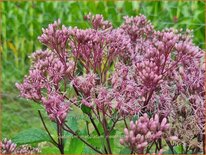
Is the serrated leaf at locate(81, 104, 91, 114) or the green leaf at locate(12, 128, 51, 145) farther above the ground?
the serrated leaf at locate(81, 104, 91, 114)

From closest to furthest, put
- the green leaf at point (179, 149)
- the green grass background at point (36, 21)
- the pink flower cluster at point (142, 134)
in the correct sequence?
the pink flower cluster at point (142, 134)
the green leaf at point (179, 149)
the green grass background at point (36, 21)

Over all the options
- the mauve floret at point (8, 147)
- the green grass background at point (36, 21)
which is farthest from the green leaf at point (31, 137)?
the green grass background at point (36, 21)

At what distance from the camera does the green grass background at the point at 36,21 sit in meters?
2.51

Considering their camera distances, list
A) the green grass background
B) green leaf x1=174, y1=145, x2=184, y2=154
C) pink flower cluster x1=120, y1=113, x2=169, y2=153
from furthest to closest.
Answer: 1. the green grass background
2. green leaf x1=174, y1=145, x2=184, y2=154
3. pink flower cluster x1=120, y1=113, x2=169, y2=153

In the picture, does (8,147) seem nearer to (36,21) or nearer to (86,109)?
(86,109)

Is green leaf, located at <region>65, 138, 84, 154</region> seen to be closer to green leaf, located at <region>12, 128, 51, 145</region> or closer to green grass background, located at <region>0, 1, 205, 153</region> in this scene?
green leaf, located at <region>12, 128, 51, 145</region>

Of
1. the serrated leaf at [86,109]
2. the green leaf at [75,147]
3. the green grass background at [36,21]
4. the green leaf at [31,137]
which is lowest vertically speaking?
the green leaf at [75,147]

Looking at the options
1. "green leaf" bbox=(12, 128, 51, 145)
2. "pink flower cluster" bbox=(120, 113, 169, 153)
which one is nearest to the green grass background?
"green leaf" bbox=(12, 128, 51, 145)

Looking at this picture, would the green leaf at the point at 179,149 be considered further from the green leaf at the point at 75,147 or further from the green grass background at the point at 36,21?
the green grass background at the point at 36,21

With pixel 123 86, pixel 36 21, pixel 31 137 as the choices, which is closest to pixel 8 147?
pixel 31 137

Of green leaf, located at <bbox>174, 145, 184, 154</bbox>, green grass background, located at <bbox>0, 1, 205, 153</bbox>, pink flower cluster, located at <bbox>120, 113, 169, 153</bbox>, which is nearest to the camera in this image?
pink flower cluster, located at <bbox>120, 113, 169, 153</bbox>

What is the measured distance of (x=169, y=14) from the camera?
9.12ft

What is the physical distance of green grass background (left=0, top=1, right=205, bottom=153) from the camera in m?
2.51

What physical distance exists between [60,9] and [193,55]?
2367mm
